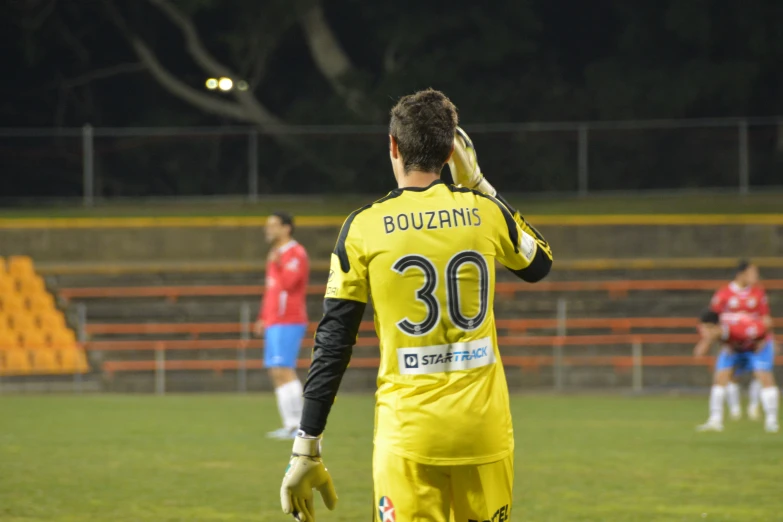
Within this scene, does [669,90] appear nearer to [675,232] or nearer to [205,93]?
[675,232]

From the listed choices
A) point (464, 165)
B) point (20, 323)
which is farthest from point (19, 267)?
point (464, 165)

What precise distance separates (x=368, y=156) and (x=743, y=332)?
41.1ft

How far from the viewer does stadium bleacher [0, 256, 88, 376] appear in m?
22.0

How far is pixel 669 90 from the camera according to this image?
1181 inches

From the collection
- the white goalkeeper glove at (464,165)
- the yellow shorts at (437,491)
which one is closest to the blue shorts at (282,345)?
the white goalkeeper glove at (464,165)

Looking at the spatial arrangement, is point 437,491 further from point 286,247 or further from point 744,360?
point 744,360

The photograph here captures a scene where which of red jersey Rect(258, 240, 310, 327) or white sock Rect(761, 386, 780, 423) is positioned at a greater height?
red jersey Rect(258, 240, 310, 327)

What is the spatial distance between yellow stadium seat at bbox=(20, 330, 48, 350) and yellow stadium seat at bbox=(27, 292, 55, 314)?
0.46m

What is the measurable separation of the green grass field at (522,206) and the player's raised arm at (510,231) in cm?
2038

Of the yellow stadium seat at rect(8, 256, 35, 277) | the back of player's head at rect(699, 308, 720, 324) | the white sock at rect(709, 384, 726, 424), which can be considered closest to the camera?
the white sock at rect(709, 384, 726, 424)

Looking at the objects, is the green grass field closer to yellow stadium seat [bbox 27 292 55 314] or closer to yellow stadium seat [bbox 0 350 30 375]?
yellow stadium seat [bbox 27 292 55 314]

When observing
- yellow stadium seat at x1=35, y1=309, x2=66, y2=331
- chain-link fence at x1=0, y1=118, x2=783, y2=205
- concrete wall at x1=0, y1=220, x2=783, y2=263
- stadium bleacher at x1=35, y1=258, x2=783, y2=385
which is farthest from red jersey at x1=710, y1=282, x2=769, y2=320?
yellow stadium seat at x1=35, y1=309, x2=66, y2=331

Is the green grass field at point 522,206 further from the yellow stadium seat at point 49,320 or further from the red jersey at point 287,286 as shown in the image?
the red jersey at point 287,286

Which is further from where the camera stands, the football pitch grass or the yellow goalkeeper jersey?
the football pitch grass
